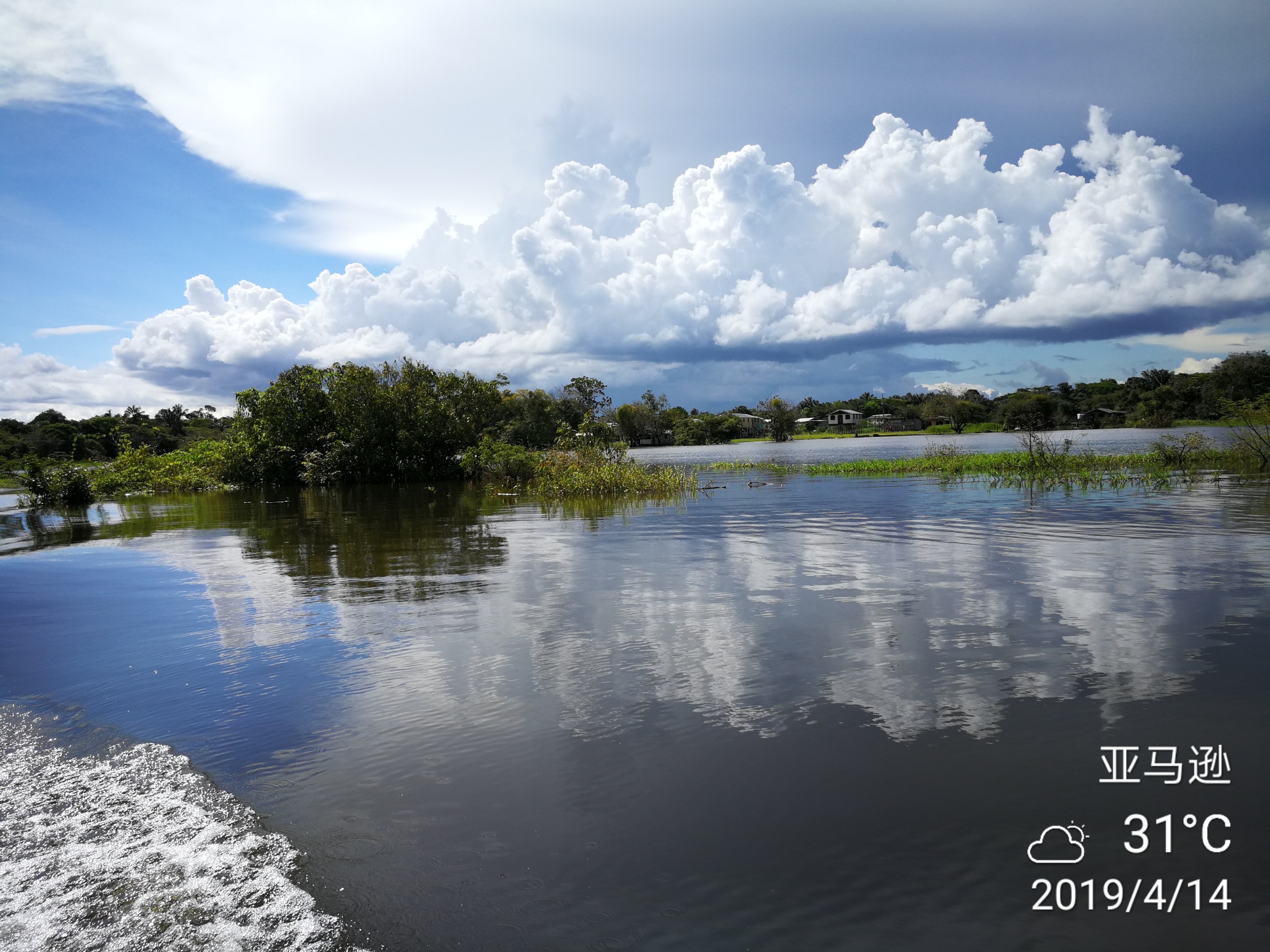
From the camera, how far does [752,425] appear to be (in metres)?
176

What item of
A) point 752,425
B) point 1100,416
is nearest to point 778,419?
point 752,425

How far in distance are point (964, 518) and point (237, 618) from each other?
1657cm

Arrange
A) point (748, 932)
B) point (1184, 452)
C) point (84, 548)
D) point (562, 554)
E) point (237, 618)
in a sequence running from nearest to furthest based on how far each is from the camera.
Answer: point (748, 932) < point (237, 618) < point (562, 554) < point (84, 548) < point (1184, 452)

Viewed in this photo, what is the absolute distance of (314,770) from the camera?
568cm

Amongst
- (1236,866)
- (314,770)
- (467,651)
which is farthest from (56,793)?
(1236,866)

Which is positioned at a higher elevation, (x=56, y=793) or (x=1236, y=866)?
(x=56, y=793)

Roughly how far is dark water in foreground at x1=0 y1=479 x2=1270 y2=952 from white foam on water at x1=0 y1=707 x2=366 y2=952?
0.08 metres

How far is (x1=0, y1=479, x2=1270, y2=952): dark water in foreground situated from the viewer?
4066 mm

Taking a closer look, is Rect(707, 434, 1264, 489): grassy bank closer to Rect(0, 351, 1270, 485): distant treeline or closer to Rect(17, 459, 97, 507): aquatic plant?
Rect(0, 351, 1270, 485): distant treeline

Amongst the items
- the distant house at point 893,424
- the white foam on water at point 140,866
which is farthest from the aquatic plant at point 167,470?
the distant house at point 893,424

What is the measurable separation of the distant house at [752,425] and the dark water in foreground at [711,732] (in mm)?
159862

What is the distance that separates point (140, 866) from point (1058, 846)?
5523 millimetres

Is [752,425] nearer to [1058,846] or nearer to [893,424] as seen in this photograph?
[893,424]

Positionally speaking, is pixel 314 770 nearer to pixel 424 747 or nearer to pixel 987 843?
pixel 424 747
